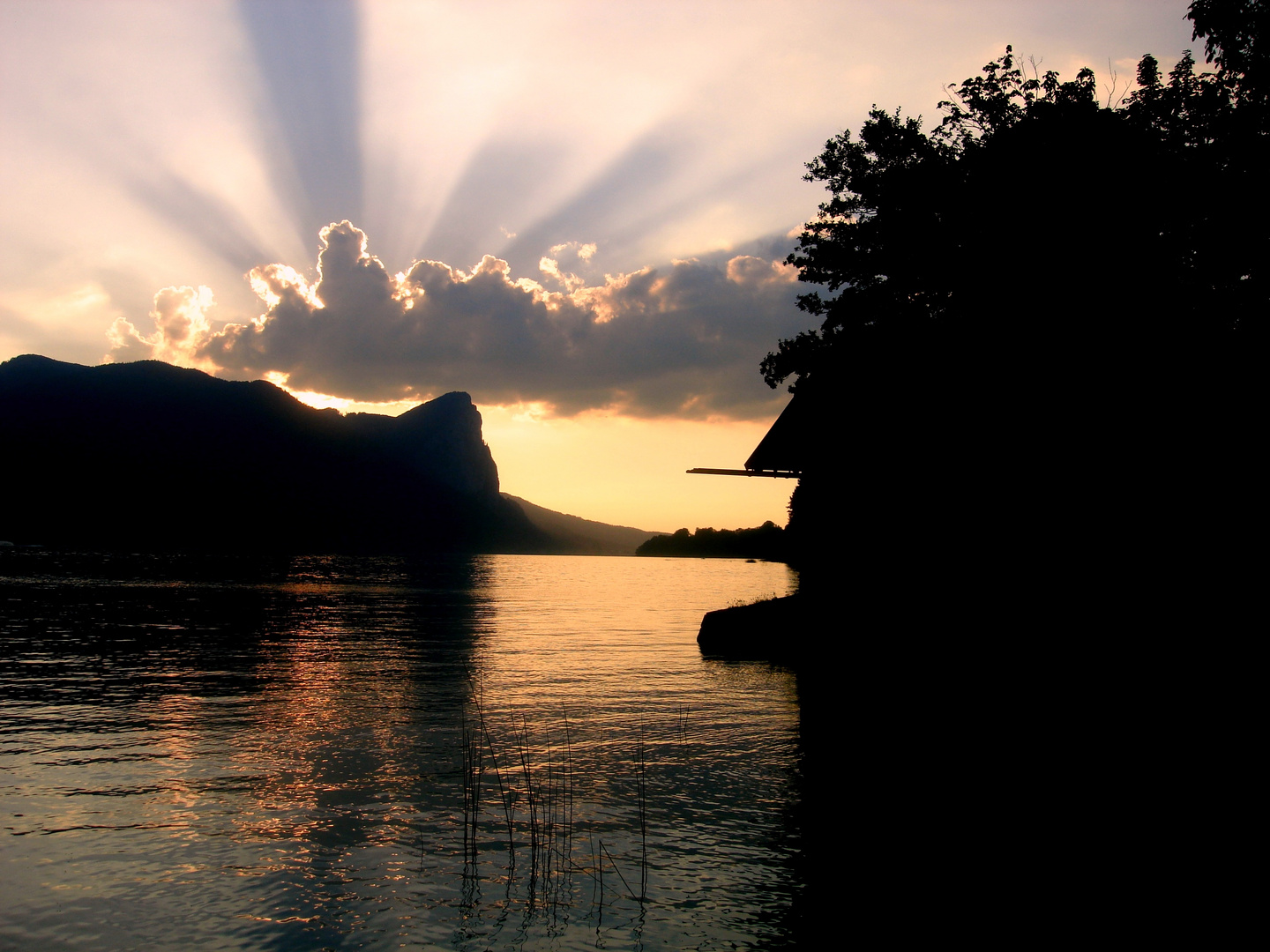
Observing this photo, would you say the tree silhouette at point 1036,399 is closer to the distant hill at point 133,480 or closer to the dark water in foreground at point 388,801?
the dark water in foreground at point 388,801

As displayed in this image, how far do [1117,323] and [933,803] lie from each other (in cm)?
552

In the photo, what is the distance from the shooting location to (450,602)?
47.7 meters

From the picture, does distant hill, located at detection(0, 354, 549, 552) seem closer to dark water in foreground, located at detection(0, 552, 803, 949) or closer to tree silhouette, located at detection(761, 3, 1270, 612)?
dark water in foreground, located at detection(0, 552, 803, 949)

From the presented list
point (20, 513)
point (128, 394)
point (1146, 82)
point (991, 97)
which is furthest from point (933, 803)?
point (128, 394)

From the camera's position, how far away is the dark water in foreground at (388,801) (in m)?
6.25

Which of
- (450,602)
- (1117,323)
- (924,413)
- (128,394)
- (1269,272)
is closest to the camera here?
(1117,323)

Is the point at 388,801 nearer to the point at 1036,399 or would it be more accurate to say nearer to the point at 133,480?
the point at 1036,399

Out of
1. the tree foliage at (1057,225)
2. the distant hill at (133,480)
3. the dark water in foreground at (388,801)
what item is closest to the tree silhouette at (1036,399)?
the tree foliage at (1057,225)

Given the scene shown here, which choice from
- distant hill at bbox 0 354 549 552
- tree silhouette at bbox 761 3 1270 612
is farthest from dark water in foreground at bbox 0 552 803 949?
distant hill at bbox 0 354 549 552

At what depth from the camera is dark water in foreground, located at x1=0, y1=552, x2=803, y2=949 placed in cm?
625

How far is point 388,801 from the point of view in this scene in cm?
912

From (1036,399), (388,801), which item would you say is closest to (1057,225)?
(1036,399)

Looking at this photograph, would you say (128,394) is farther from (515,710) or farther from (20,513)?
(515,710)

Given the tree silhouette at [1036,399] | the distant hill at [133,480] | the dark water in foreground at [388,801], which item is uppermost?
the distant hill at [133,480]
